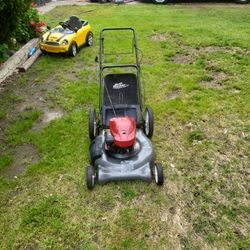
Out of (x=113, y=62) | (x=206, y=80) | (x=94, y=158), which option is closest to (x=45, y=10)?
(x=113, y=62)

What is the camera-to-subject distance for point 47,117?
17.1 feet

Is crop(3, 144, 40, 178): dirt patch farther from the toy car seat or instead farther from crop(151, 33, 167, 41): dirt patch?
crop(151, 33, 167, 41): dirt patch

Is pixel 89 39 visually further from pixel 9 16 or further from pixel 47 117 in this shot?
pixel 47 117

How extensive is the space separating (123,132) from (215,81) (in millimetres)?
3011

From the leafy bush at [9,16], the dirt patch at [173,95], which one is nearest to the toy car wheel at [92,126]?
the dirt patch at [173,95]

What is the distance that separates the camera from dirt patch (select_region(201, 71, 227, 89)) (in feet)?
19.5

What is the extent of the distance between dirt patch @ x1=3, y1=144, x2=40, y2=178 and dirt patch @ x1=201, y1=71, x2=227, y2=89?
128 inches

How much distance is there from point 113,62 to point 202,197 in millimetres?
4240

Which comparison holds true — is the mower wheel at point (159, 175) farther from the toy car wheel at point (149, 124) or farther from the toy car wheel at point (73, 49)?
the toy car wheel at point (73, 49)

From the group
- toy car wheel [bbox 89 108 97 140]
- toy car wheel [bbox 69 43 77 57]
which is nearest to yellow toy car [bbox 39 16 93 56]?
toy car wheel [bbox 69 43 77 57]

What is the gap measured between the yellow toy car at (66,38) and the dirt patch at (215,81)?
3033 millimetres

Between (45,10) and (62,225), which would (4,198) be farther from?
(45,10)

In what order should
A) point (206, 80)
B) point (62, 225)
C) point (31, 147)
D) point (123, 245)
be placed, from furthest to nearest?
point (206, 80)
point (31, 147)
point (62, 225)
point (123, 245)

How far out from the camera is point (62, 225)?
3275 mm
